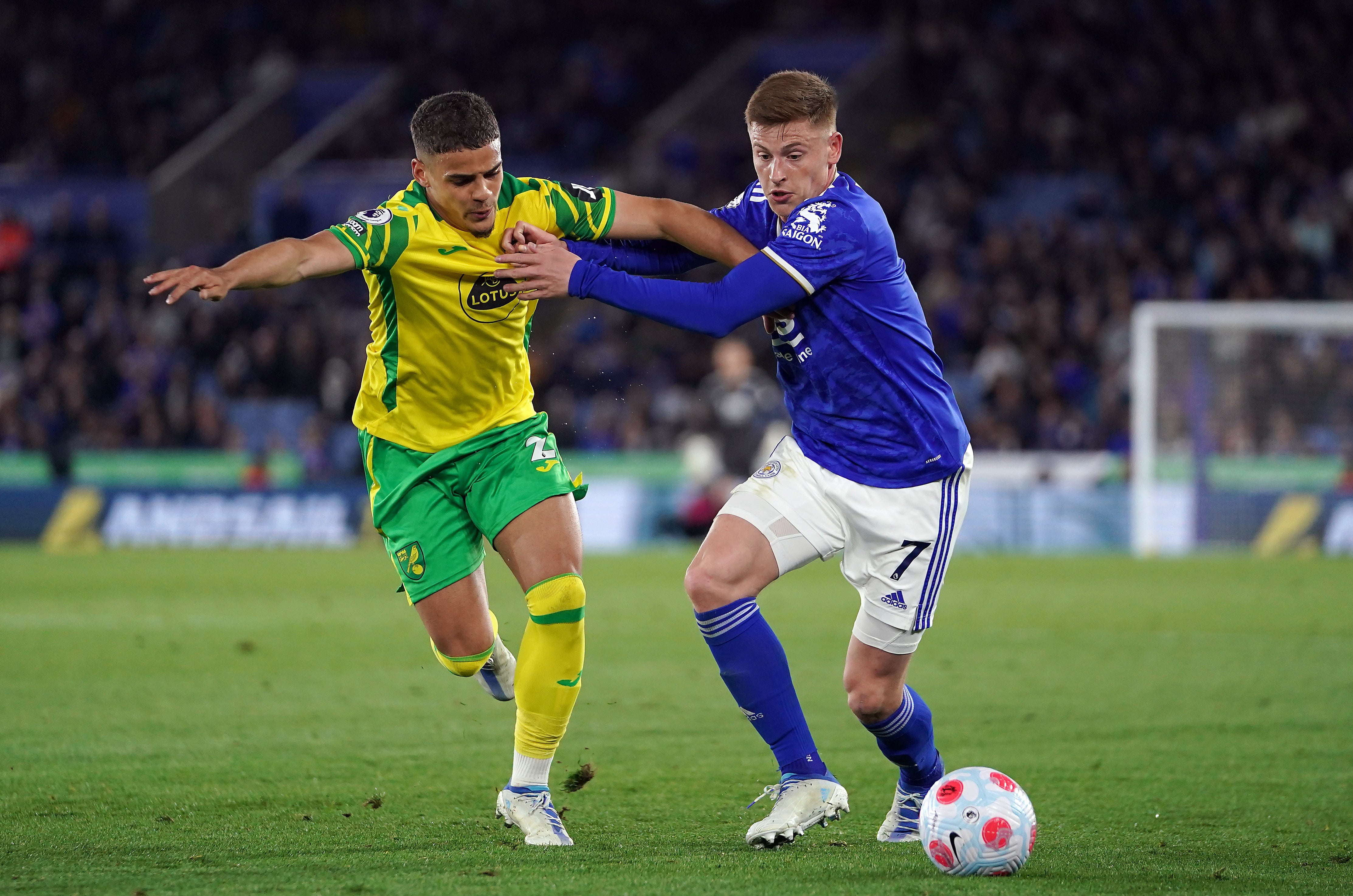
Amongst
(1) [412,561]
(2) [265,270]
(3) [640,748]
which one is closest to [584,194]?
(2) [265,270]

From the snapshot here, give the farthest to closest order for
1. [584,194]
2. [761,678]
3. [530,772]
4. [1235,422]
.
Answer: [1235,422], [584,194], [530,772], [761,678]

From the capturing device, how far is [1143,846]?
5.07 meters

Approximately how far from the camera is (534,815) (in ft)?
16.9

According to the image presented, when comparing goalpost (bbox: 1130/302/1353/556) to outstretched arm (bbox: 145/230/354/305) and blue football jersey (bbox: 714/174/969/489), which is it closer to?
blue football jersey (bbox: 714/174/969/489)

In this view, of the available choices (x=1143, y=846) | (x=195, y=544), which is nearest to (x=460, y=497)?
(x=1143, y=846)

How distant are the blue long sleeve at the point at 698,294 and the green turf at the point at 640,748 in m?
1.59

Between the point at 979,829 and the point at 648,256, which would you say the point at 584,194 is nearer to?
Answer: the point at 648,256

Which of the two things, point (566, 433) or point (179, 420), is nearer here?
point (566, 433)

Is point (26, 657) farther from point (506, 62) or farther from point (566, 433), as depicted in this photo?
point (506, 62)

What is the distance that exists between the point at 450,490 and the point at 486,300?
2.23 feet

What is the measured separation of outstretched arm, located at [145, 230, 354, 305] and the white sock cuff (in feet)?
5.33

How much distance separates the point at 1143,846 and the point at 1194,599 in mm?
8869

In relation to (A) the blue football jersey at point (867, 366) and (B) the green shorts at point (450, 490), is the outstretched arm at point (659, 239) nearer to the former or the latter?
(A) the blue football jersey at point (867, 366)

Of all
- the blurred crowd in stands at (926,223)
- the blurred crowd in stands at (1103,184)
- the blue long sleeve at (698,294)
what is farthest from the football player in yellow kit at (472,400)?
the blurred crowd in stands at (1103,184)
